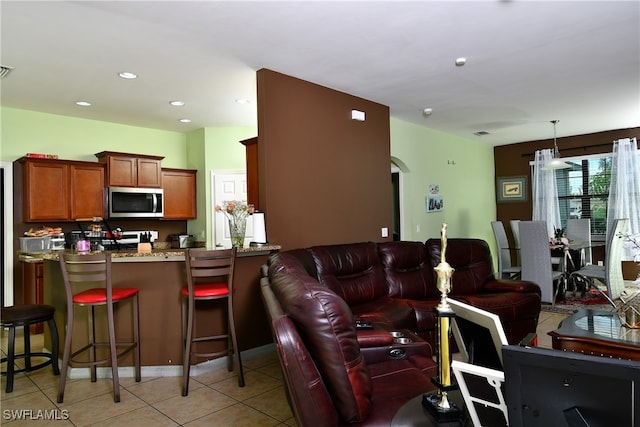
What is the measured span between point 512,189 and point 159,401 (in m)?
7.85

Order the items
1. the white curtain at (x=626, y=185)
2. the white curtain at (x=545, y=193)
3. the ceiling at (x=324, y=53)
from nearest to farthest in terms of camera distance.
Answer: the ceiling at (x=324, y=53)
the white curtain at (x=626, y=185)
the white curtain at (x=545, y=193)

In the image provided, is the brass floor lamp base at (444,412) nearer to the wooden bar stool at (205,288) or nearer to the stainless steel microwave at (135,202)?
the wooden bar stool at (205,288)

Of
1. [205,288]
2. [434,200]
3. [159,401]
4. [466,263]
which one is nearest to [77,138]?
[205,288]

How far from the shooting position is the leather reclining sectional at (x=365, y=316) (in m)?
1.41

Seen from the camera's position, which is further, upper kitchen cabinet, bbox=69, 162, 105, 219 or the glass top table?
upper kitchen cabinet, bbox=69, 162, 105, 219

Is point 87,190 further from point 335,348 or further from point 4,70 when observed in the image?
point 335,348

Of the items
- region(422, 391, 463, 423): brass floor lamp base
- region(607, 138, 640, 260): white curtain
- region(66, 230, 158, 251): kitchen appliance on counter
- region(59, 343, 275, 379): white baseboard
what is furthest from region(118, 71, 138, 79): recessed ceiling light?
region(607, 138, 640, 260): white curtain

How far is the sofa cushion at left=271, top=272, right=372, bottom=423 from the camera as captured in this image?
140 centimetres

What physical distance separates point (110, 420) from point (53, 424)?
35 centimetres

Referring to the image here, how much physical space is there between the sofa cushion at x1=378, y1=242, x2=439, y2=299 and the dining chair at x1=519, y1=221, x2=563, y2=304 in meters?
2.01

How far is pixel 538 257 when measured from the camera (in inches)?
211

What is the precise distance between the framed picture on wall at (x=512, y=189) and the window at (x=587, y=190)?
63cm

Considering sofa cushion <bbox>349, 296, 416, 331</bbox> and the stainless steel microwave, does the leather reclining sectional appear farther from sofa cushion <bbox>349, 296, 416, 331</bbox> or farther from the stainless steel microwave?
the stainless steel microwave

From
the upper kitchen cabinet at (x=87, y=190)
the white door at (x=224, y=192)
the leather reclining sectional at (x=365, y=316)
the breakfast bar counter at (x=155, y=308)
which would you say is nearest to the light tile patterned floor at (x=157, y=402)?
the breakfast bar counter at (x=155, y=308)
